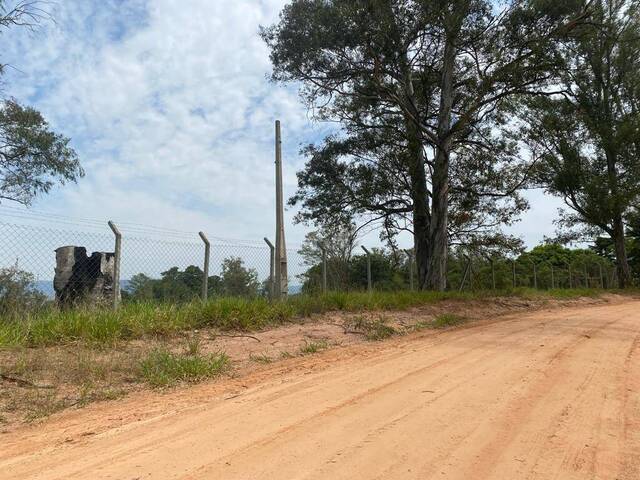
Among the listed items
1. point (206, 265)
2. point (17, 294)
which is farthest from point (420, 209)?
point (17, 294)

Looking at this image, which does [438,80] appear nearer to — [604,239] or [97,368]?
[97,368]

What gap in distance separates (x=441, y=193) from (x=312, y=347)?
11.1m

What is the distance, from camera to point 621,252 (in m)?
32.3

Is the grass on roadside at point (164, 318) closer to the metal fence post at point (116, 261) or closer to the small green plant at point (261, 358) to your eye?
the metal fence post at point (116, 261)

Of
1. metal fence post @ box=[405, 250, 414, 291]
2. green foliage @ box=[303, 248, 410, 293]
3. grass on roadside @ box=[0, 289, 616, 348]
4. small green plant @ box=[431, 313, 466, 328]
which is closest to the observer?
grass on roadside @ box=[0, 289, 616, 348]

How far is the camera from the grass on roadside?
24.7ft

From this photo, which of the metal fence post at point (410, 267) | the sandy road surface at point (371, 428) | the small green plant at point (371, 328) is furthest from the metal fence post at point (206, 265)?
the metal fence post at point (410, 267)

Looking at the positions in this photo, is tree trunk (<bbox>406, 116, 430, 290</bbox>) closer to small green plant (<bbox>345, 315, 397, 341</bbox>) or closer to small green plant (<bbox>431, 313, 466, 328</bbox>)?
small green plant (<bbox>431, 313, 466, 328</bbox>)

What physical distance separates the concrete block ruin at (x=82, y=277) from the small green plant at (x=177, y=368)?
2.84 m

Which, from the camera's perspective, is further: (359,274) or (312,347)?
(359,274)

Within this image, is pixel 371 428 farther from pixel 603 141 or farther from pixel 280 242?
pixel 603 141

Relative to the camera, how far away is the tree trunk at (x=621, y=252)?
3122 centimetres

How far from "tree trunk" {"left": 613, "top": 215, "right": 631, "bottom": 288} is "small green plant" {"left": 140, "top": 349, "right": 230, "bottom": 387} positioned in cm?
2973

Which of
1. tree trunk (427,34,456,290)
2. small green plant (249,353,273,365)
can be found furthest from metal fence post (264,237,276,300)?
tree trunk (427,34,456,290)
